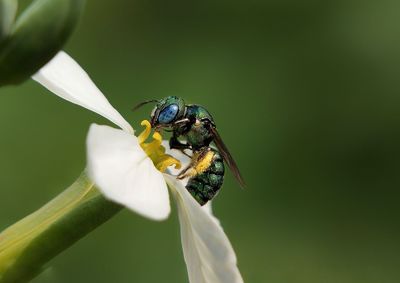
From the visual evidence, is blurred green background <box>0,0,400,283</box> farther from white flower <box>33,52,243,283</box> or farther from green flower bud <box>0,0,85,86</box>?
green flower bud <box>0,0,85,86</box>

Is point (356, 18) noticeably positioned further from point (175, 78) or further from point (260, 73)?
point (175, 78)

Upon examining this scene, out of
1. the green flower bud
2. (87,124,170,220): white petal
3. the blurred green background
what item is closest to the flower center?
(87,124,170,220): white petal

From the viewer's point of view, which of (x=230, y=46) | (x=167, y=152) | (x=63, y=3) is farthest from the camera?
(x=230, y=46)

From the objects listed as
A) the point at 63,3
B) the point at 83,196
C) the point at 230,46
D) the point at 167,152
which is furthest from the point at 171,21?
the point at 63,3

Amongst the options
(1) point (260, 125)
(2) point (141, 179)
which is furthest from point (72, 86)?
(1) point (260, 125)

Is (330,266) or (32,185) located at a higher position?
(32,185)

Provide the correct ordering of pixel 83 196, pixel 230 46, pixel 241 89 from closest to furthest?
pixel 83 196 < pixel 241 89 < pixel 230 46

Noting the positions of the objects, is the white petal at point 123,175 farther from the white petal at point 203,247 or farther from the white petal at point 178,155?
the white petal at point 178,155
